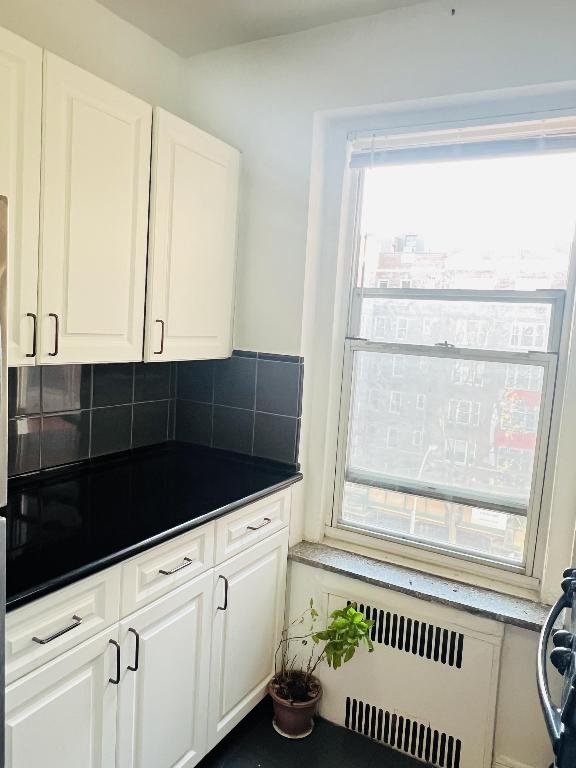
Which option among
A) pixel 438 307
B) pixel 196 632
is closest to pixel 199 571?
pixel 196 632

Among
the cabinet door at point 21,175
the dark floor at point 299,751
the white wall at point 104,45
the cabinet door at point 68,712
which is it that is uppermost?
the white wall at point 104,45

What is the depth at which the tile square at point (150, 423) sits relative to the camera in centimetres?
232

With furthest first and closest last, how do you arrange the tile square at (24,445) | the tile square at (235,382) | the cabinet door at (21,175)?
1. the tile square at (235,382)
2. the tile square at (24,445)
3. the cabinet door at (21,175)

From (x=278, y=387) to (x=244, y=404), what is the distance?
0.18 m

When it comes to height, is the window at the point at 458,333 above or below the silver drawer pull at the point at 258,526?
above

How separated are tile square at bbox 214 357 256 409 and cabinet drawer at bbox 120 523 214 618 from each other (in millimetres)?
722

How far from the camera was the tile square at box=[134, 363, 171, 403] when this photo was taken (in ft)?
7.61

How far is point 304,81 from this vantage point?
6.84 ft

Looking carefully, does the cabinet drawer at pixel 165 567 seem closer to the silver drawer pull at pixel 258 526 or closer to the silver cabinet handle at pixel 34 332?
the silver drawer pull at pixel 258 526

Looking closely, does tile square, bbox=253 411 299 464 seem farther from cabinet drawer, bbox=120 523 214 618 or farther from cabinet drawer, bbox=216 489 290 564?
cabinet drawer, bbox=120 523 214 618

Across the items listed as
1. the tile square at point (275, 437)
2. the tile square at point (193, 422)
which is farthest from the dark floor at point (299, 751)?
the tile square at point (193, 422)

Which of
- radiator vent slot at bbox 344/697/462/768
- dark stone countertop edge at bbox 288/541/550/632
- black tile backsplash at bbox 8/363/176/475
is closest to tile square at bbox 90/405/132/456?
black tile backsplash at bbox 8/363/176/475

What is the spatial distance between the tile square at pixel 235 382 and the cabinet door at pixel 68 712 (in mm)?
1119

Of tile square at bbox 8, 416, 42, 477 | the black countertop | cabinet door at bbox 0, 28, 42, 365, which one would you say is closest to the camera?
the black countertop
